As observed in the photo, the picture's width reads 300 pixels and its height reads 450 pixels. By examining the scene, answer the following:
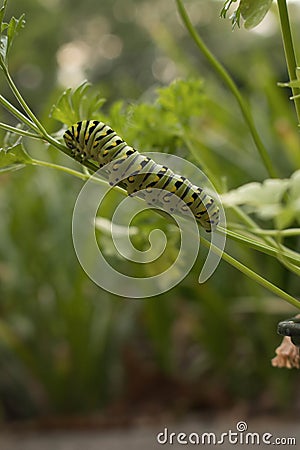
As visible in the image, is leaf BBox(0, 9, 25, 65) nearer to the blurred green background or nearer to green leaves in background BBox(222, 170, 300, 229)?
green leaves in background BBox(222, 170, 300, 229)

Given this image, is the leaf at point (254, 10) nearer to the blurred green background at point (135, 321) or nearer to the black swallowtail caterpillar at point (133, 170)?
the black swallowtail caterpillar at point (133, 170)

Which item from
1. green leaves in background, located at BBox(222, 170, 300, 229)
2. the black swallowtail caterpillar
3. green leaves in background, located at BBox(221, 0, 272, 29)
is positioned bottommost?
green leaves in background, located at BBox(222, 170, 300, 229)

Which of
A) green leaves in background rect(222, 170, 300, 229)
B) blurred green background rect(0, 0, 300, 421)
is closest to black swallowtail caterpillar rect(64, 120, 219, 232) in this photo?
green leaves in background rect(222, 170, 300, 229)

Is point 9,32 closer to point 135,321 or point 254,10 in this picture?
point 254,10

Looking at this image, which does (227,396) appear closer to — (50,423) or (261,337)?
(261,337)

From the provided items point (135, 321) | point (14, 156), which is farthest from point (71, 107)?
point (135, 321)

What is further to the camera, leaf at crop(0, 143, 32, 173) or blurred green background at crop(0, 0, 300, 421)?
blurred green background at crop(0, 0, 300, 421)

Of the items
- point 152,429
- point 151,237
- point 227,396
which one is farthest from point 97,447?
point 151,237
